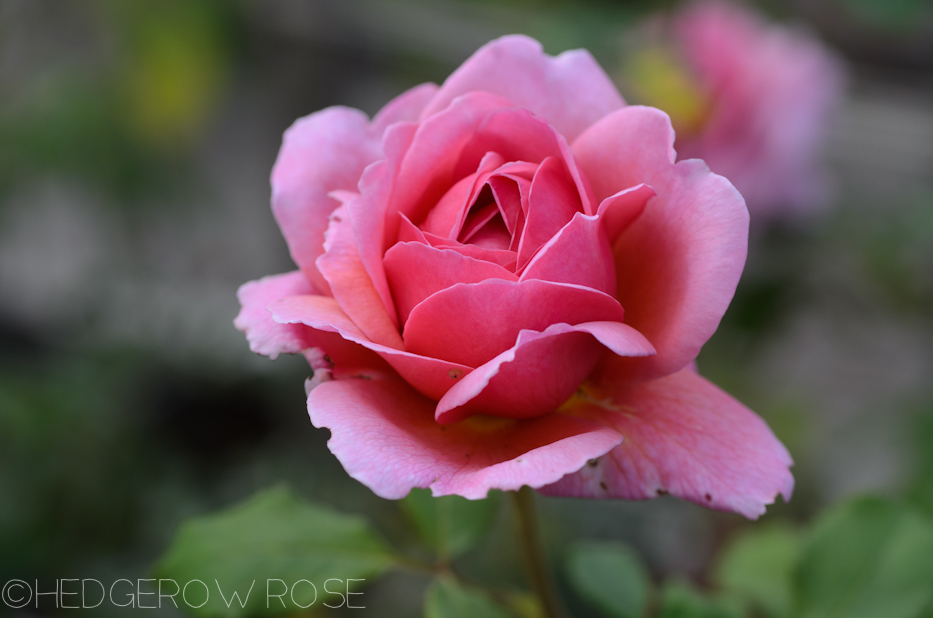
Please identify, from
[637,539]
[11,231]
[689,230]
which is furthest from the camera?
[11,231]

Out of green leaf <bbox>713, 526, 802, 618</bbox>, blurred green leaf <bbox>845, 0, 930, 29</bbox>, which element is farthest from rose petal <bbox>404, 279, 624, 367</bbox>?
blurred green leaf <bbox>845, 0, 930, 29</bbox>

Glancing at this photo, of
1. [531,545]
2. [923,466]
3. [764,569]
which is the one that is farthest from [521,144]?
[923,466]

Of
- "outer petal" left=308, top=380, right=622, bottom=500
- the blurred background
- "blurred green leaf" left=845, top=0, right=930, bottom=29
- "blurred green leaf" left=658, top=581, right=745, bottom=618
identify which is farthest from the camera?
"blurred green leaf" left=845, top=0, right=930, bottom=29

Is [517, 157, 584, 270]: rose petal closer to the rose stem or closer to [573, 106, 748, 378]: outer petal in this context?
[573, 106, 748, 378]: outer petal

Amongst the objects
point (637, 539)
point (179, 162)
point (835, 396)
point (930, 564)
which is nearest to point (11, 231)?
point (179, 162)

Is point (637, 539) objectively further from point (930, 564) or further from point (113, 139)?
point (113, 139)

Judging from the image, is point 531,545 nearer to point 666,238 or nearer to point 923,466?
point 666,238
